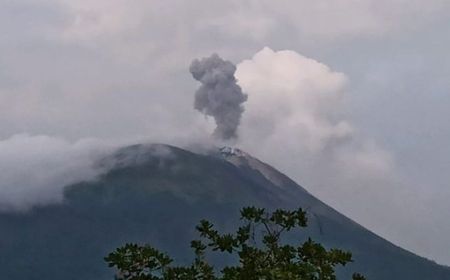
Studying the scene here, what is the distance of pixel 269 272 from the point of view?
1234cm

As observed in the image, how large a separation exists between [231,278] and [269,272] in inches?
43.3

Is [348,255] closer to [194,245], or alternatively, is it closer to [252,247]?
[252,247]

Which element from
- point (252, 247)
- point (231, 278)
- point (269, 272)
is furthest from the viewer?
point (252, 247)

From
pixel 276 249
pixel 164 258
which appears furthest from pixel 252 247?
pixel 164 258

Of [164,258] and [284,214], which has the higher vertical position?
[284,214]

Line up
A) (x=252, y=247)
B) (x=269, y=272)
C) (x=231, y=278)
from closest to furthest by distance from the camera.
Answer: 1. (x=269, y=272)
2. (x=231, y=278)
3. (x=252, y=247)

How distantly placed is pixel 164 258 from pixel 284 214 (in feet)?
7.88

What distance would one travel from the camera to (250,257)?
1408 centimetres

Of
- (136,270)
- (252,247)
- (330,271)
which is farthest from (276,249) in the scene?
(136,270)

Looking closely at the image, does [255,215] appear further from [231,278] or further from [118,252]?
[118,252]

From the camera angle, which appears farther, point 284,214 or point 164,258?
point 284,214

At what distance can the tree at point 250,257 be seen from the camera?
13312 mm

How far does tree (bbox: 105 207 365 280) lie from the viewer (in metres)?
13.3

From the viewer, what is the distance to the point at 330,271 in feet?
43.6
